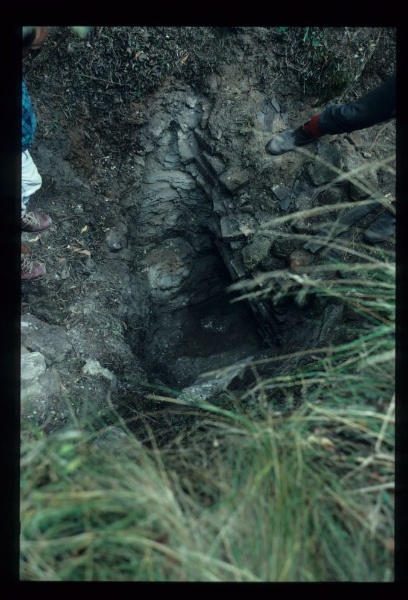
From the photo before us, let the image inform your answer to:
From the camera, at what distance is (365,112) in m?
2.51

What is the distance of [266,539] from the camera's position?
1.32 m

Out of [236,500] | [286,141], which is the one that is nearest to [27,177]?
[286,141]

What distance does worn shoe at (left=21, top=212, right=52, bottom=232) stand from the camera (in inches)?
118

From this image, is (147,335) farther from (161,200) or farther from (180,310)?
(161,200)

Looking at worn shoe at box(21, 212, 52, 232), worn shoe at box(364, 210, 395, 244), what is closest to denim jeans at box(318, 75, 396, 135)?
worn shoe at box(364, 210, 395, 244)

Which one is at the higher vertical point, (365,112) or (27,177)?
(365,112)

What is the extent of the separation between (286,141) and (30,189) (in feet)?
5.50

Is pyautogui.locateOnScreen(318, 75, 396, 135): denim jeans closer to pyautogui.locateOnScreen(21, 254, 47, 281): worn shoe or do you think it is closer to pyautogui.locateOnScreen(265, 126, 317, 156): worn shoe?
pyautogui.locateOnScreen(265, 126, 317, 156): worn shoe

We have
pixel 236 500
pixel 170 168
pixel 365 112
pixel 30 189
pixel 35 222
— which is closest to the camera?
pixel 236 500

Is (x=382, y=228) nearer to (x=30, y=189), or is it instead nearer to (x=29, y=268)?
(x=30, y=189)

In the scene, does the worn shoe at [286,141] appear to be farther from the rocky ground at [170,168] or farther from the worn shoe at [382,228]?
the worn shoe at [382,228]

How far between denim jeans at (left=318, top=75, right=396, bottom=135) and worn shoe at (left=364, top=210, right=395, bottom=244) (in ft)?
1.81

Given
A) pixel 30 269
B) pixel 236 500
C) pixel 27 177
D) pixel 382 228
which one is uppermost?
pixel 27 177

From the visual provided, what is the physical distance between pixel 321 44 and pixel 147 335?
242cm
